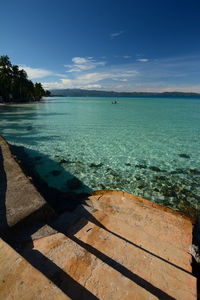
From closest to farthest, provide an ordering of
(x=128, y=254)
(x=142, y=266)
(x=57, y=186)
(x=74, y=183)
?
(x=142, y=266) < (x=128, y=254) < (x=57, y=186) < (x=74, y=183)

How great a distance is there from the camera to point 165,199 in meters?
5.04

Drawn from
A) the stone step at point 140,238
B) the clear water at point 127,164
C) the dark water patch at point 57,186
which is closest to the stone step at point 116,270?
the stone step at point 140,238

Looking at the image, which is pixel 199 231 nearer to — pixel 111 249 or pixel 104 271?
pixel 111 249

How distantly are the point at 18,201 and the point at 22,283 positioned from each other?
1756mm

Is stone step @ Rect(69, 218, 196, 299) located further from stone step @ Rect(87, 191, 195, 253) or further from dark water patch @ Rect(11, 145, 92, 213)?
dark water patch @ Rect(11, 145, 92, 213)

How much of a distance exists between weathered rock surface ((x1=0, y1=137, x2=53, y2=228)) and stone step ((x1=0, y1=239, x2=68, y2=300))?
3.31 feet

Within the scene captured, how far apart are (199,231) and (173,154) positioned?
6.05 meters

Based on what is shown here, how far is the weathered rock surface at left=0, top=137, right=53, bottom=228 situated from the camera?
2.72 metres

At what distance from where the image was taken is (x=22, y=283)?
1555 millimetres

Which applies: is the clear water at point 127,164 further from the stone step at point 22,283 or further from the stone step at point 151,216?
the stone step at point 22,283

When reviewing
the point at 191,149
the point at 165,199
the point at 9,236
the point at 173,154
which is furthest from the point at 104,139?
the point at 9,236

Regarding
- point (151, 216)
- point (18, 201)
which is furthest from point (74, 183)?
point (151, 216)

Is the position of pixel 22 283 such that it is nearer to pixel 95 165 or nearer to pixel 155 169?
pixel 95 165

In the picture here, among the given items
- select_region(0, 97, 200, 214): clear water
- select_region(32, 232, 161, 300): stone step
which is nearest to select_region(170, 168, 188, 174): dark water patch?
select_region(0, 97, 200, 214): clear water
